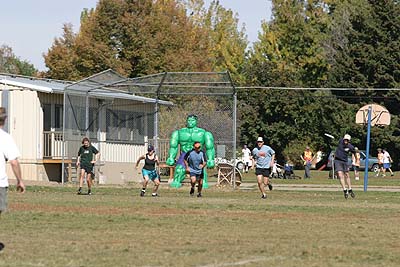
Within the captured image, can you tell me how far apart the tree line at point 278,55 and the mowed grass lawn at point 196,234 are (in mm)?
41239

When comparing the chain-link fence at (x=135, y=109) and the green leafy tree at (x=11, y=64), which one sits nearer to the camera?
the chain-link fence at (x=135, y=109)

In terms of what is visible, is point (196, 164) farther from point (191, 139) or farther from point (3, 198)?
point (3, 198)

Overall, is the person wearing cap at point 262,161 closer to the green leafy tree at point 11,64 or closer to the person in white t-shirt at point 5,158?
the person in white t-shirt at point 5,158

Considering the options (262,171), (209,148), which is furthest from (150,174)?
(209,148)

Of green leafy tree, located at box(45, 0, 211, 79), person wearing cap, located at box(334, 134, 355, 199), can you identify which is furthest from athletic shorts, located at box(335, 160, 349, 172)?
green leafy tree, located at box(45, 0, 211, 79)

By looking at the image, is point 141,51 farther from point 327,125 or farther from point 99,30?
point 327,125

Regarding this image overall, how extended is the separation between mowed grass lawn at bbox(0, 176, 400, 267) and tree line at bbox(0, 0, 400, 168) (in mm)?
41239

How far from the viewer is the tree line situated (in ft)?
216

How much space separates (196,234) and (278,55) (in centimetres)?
6556

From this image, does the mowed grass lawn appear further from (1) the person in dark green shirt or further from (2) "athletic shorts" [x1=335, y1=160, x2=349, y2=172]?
(1) the person in dark green shirt

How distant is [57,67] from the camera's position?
66750mm

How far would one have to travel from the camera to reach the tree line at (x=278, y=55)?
65.7 meters

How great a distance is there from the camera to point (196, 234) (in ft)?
52.2

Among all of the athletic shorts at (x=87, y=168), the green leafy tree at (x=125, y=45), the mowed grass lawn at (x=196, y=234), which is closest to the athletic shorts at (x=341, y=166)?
the mowed grass lawn at (x=196, y=234)
